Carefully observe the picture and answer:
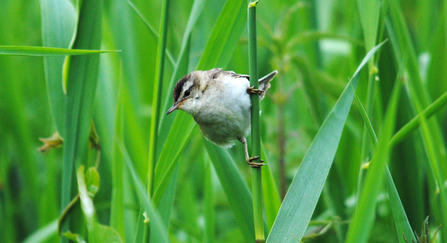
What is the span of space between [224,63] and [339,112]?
453mm

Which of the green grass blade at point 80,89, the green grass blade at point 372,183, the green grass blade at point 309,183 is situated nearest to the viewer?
the green grass blade at point 372,183

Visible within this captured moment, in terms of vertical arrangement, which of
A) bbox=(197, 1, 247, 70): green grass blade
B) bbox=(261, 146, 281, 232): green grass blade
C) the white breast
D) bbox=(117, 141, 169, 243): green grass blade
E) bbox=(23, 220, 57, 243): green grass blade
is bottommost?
bbox=(23, 220, 57, 243): green grass blade

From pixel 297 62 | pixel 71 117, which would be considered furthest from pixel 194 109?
pixel 297 62

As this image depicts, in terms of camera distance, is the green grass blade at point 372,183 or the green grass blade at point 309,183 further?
the green grass blade at point 309,183

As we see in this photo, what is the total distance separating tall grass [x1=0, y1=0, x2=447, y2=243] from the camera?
1.21 metres

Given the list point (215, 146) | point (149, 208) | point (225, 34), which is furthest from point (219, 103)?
point (149, 208)

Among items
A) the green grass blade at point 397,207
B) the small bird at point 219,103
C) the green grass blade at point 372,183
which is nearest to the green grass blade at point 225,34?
the small bird at point 219,103

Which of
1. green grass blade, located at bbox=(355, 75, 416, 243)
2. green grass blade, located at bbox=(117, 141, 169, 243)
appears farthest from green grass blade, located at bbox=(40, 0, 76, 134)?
green grass blade, located at bbox=(355, 75, 416, 243)

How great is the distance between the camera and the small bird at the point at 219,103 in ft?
5.47

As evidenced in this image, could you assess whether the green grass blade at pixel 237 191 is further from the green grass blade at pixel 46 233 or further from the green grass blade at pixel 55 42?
the green grass blade at pixel 46 233

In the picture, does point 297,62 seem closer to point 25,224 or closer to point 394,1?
point 394,1

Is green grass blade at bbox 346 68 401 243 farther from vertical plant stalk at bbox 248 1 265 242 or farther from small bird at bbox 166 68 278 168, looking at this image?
small bird at bbox 166 68 278 168

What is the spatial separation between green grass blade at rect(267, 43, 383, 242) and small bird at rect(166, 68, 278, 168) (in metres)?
0.42

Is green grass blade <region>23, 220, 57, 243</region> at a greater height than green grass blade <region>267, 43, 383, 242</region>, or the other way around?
green grass blade <region>267, 43, 383, 242</region>
